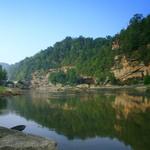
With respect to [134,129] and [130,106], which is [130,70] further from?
[134,129]

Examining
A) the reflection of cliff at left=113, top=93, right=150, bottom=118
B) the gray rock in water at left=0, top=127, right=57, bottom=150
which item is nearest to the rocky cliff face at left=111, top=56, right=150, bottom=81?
the reflection of cliff at left=113, top=93, right=150, bottom=118

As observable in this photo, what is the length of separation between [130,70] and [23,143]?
17016cm

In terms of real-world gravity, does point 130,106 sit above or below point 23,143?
below

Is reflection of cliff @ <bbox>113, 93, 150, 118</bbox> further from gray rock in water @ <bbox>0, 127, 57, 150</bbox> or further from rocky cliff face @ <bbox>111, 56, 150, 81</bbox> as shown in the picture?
rocky cliff face @ <bbox>111, 56, 150, 81</bbox>

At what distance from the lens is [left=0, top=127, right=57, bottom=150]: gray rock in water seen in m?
18.5

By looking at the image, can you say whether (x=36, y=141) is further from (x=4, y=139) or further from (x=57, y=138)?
(x=57, y=138)

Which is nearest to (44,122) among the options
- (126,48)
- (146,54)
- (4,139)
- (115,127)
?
(115,127)

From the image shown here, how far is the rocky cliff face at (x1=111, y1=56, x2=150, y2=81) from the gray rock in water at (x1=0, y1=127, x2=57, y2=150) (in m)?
155

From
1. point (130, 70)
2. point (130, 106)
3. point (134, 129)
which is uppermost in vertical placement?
point (130, 70)

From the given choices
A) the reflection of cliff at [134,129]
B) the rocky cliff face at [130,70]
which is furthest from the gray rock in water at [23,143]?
the rocky cliff face at [130,70]

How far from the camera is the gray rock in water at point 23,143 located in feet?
60.7

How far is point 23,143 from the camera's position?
19.1m

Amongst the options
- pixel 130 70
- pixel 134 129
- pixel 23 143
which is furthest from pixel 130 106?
pixel 130 70

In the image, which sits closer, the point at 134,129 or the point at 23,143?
the point at 23,143
